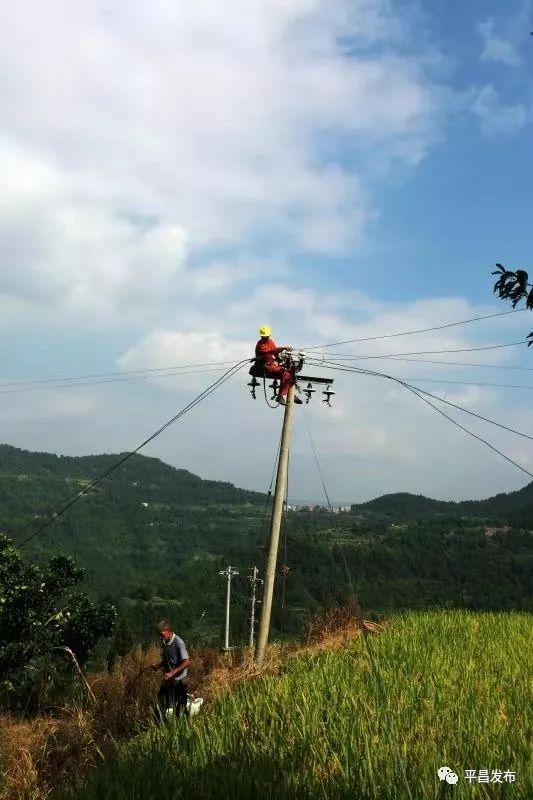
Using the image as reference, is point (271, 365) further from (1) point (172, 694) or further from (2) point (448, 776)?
(2) point (448, 776)

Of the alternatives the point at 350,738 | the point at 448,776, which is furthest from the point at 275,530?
the point at 448,776

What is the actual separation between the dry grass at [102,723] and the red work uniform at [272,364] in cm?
470

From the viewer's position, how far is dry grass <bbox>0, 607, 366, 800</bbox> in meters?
8.09

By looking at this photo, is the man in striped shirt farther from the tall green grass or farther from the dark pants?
the tall green grass

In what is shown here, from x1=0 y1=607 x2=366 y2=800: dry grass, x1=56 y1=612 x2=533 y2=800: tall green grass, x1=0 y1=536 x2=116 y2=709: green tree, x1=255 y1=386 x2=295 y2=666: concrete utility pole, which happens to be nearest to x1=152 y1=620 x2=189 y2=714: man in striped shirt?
x1=0 y1=607 x2=366 y2=800: dry grass

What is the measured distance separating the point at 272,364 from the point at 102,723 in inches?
285

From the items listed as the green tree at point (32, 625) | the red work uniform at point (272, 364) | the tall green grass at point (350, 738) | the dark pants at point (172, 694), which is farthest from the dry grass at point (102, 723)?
the green tree at point (32, 625)

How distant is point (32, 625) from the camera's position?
25703 millimetres

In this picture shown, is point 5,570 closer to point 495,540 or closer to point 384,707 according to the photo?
point 384,707

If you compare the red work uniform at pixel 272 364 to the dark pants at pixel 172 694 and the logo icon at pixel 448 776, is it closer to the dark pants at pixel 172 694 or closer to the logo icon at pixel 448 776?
the dark pants at pixel 172 694

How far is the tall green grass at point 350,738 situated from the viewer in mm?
4680

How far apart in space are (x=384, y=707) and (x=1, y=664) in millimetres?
22825

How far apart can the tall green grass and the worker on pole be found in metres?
6.43

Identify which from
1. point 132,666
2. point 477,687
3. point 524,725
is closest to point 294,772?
point 524,725
